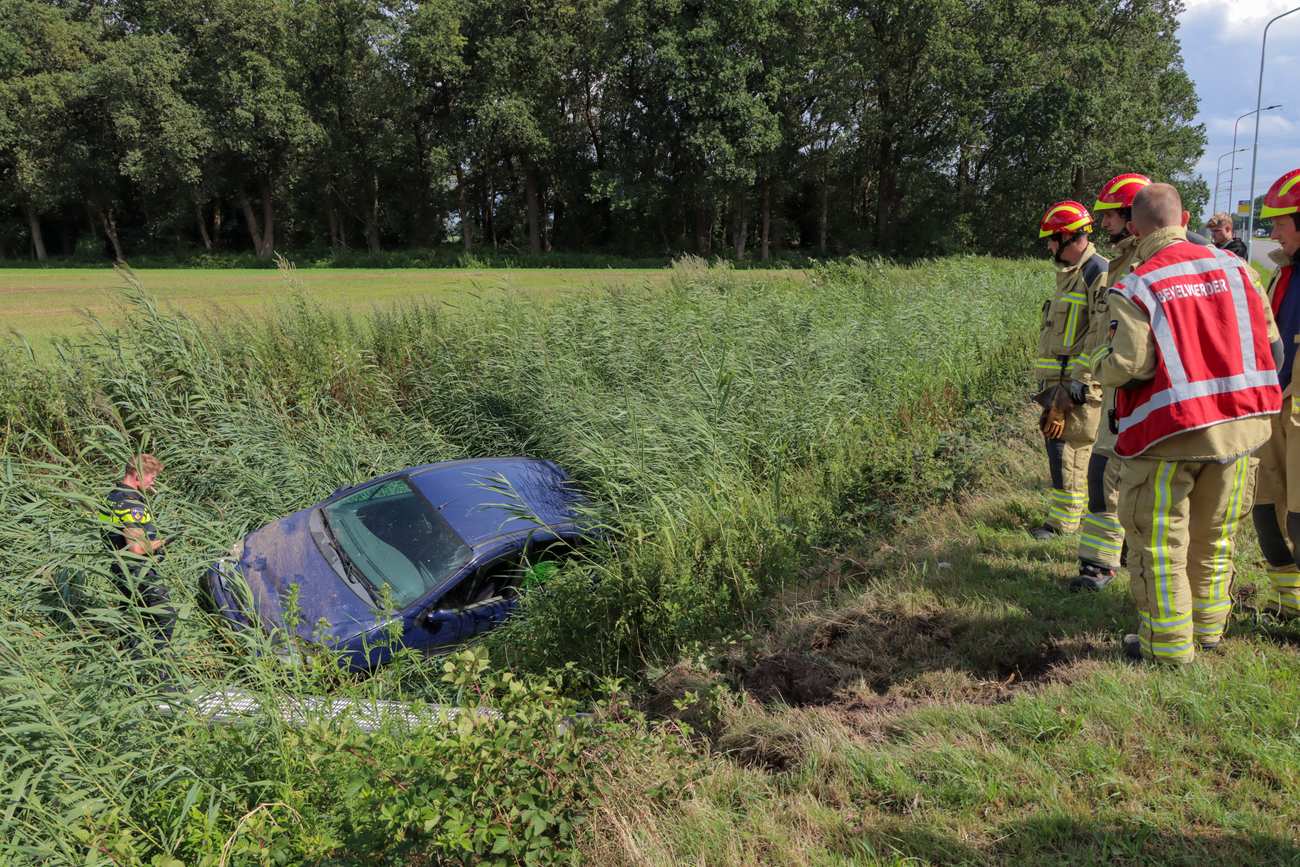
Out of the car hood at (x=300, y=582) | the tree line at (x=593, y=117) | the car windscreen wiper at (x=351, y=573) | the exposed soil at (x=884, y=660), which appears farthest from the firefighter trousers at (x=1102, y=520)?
the tree line at (x=593, y=117)

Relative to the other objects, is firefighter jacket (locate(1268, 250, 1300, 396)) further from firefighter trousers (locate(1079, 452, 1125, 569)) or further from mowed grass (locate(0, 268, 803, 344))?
mowed grass (locate(0, 268, 803, 344))

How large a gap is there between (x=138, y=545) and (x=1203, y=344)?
17.1 feet

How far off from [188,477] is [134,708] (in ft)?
16.8

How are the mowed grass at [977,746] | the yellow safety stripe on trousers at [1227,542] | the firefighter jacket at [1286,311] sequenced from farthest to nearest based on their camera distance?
the firefighter jacket at [1286,311] → the yellow safety stripe on trousers at [1227,542] → the mowed grass at [977,746]

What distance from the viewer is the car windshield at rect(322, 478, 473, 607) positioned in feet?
17.9

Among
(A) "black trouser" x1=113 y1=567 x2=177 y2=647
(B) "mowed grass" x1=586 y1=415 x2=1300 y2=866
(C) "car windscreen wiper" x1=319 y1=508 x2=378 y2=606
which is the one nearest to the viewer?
(B) "mowed grass" x1=586 y1=415 x2=1300 y2=866

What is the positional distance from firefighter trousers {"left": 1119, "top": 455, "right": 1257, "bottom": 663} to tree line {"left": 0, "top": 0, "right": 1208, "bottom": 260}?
34654 millimetres

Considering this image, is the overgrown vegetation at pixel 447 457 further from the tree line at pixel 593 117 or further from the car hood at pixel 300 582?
the tree line at pixel 593 117

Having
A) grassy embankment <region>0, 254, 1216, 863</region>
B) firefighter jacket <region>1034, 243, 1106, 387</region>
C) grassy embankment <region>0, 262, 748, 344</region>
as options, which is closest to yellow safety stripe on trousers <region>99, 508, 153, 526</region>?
grassy embankment <region>0, 254, 1216, 863</region>

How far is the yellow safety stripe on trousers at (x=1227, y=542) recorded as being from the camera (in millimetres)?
3309

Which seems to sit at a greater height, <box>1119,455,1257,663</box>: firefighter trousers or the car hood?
<box>1119,455,1257,663</box>: firefighter trousers

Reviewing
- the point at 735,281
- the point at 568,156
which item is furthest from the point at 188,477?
the point at 568,156

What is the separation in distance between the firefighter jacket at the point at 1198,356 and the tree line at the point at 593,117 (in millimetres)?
34446

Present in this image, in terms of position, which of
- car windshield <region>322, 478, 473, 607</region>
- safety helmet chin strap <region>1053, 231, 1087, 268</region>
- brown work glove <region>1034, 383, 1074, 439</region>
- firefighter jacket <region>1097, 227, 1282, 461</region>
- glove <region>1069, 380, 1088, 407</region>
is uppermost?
safety helmet chin strap <region>1053, 231, 1087, 268</region>
